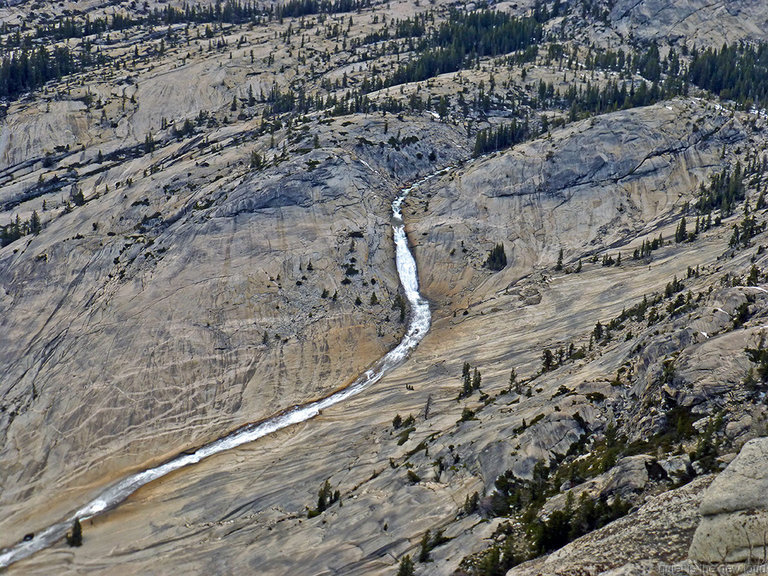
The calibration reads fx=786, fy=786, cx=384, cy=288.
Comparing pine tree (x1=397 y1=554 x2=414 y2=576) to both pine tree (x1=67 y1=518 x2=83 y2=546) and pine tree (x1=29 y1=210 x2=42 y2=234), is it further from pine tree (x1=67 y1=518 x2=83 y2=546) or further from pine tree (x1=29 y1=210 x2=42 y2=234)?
pine tree (x1=29 y1=210 x2=42 y2=234)

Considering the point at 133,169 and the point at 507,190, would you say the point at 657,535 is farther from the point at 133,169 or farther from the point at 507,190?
the point at 133,169

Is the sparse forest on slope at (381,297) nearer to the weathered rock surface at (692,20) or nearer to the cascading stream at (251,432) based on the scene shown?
the cascading stream at (251,432)

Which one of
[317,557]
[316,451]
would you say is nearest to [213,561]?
[317,557]

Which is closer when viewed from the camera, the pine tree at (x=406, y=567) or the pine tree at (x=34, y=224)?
the pine tree at (x=406, y=567)

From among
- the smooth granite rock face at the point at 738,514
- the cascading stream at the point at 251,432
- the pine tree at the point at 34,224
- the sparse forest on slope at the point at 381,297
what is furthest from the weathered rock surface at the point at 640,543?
the pine tree at the point at 34,224

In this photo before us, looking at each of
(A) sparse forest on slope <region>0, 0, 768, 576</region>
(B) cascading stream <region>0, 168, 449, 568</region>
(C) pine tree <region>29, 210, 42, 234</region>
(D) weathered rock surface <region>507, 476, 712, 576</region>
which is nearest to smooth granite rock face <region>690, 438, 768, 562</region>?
(D) weathered rock surface <region>507, 476, 712, 576</region>
